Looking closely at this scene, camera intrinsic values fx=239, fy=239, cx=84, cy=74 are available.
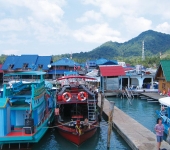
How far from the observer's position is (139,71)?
45094 millimetres

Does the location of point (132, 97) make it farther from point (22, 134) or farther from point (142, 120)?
point (22, 134)

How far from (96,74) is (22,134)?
31.0 meters

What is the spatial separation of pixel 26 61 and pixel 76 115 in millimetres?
44181

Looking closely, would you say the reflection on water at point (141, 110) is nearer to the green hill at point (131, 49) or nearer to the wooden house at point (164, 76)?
the wooden house at point (164, 76)

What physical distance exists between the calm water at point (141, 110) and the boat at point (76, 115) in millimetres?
6522

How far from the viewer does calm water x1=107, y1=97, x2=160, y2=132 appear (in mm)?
24797

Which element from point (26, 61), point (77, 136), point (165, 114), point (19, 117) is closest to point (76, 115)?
point (77, 136)

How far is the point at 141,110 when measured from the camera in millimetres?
30812

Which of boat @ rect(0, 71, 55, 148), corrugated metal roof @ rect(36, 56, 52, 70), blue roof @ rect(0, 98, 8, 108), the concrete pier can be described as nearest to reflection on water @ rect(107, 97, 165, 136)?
the concrete pier

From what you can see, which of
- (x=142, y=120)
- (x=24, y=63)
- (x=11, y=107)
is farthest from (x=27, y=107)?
(x=24, y=63)

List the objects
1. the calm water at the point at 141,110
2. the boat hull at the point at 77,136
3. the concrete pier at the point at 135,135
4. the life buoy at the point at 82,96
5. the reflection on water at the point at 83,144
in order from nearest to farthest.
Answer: the concrete pier at the point at 135,135, the boat hull at the point at 77,136, the reflection on water at the point at 83,144, the life buoy at the point at 82,96, the calm water at the point at 141,110

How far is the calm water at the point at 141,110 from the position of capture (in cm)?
2480

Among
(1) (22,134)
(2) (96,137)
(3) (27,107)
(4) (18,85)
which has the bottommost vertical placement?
(2) (96,137)

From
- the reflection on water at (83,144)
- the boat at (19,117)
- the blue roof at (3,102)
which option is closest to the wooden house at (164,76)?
the reflection on water at (83,144)
